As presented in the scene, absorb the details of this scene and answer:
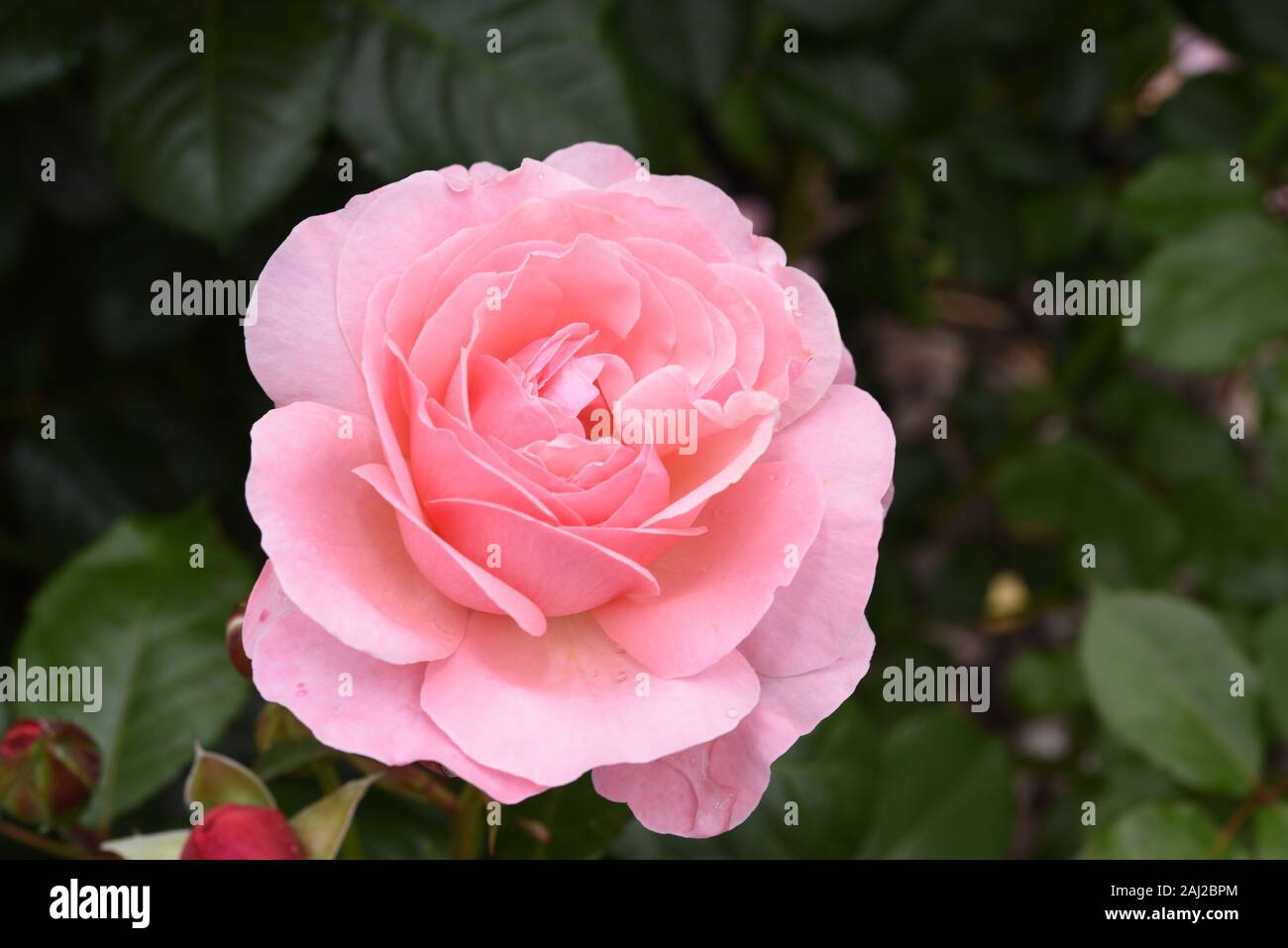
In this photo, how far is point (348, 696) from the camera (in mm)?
439

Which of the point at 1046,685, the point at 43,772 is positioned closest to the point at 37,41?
the point at 43,772

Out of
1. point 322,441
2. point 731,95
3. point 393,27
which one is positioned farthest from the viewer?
point 731,95

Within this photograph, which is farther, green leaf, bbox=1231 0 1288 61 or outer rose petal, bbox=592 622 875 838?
green leaf, bbox=1231 0 1288 61

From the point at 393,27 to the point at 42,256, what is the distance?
58 centimetres

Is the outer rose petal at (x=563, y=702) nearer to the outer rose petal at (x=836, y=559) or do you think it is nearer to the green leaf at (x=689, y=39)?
the outer rose petal at (x=836, y=559)

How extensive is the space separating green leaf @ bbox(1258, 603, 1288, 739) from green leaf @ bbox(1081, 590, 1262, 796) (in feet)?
0.05

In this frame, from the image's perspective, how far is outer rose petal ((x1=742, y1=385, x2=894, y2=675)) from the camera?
1.52 ft

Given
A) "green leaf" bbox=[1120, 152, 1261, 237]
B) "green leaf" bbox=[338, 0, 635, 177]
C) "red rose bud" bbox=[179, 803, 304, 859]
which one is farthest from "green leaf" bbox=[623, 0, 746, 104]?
"red rose bud" bbox=[179, 803, 304, 859]

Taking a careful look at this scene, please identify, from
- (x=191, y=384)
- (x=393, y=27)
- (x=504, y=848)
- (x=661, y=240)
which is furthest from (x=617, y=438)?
(x=191, y=384)

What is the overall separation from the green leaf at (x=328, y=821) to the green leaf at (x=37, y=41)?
2.14 feet

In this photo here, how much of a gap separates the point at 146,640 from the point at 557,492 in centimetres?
54

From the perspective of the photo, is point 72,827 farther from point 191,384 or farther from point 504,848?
point 191,384

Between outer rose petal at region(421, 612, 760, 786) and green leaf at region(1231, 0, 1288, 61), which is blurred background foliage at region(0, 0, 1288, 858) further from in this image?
outer rose petal at region(421, 612, 760, 786)
